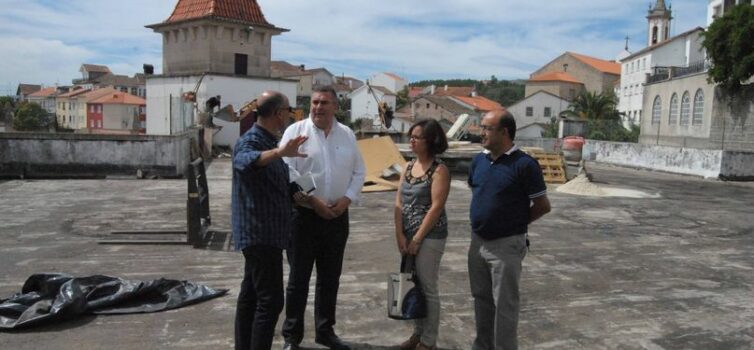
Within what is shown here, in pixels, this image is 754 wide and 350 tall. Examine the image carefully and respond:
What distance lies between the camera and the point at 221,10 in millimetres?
30562

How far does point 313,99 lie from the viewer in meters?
4.00

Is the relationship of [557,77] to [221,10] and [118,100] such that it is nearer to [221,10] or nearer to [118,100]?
[221,10]

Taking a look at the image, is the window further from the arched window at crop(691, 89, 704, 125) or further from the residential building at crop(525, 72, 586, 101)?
the residential building at crop(525, 72, 586, 101)

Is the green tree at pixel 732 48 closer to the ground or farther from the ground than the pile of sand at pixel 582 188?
farther from the ground

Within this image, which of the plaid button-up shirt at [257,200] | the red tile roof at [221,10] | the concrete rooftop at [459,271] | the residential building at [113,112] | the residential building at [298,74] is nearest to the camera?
the plaid button-up shirt at [257,200]

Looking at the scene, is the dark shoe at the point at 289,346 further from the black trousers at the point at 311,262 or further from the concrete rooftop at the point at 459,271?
the concrete rooftop at the point at 459,271

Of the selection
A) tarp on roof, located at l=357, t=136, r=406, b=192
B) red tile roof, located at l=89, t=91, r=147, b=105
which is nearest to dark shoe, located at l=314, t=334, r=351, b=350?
tarp on roof, located at l=357, t=136, r=406, b=192

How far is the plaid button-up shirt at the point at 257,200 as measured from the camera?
355 centimetres

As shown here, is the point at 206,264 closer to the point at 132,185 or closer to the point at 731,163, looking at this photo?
the point at 132,185

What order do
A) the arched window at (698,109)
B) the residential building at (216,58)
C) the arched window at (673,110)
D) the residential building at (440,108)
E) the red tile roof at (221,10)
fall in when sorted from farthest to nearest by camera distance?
the residential building at (440,108) < the arched window at (673,110) < the arched window at (698,109) < the red tile roof at (221,10) < the residential building at (216,58)

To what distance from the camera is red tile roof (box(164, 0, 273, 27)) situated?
3038cm

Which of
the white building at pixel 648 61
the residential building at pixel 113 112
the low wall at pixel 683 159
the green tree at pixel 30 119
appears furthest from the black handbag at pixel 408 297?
the residential building at pixel 113 112

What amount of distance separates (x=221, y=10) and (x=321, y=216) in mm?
29005

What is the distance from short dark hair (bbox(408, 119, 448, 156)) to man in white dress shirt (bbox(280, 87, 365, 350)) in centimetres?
55
